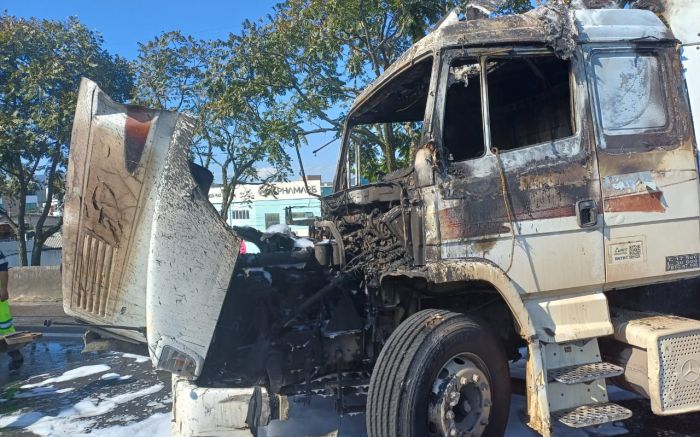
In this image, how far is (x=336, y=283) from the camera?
382 centimetres

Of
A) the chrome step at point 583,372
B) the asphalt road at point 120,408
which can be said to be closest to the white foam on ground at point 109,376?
the asphalt road at point 120,408

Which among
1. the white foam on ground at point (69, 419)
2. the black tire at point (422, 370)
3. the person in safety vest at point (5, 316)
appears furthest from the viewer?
the person in safety vest at point (5, 316)

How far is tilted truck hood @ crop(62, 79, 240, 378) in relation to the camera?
308cm

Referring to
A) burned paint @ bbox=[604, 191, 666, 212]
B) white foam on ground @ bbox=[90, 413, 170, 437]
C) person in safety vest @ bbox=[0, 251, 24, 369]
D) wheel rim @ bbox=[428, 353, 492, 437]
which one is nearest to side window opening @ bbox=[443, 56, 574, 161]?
burned paint @ bbox=[604, 191, 666, 212]

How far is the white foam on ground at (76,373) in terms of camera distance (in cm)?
575

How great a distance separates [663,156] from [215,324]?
10.6ft

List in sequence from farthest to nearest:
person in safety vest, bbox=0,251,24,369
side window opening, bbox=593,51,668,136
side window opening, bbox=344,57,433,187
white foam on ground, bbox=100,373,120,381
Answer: person in safety vest, bbox=0,251,24,369, white foam on ground, bbox=100,373,120,381, side window opening, bbox=344,57,433,187, side window opening, bbox=593,51,668,136

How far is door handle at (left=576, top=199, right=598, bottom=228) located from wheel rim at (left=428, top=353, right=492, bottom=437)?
1.14 m

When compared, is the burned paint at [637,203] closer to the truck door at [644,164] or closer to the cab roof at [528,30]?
the truck door at [644,164]

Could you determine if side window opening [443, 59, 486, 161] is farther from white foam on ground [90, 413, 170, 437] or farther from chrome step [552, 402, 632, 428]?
white foam on ground [90, 413, 170, 437]

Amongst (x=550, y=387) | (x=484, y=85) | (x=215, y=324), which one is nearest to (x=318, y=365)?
(x=215, y=324)

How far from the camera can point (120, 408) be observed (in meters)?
4.78

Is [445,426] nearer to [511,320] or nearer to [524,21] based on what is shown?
[511,320]

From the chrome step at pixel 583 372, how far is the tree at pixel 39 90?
11.9m
